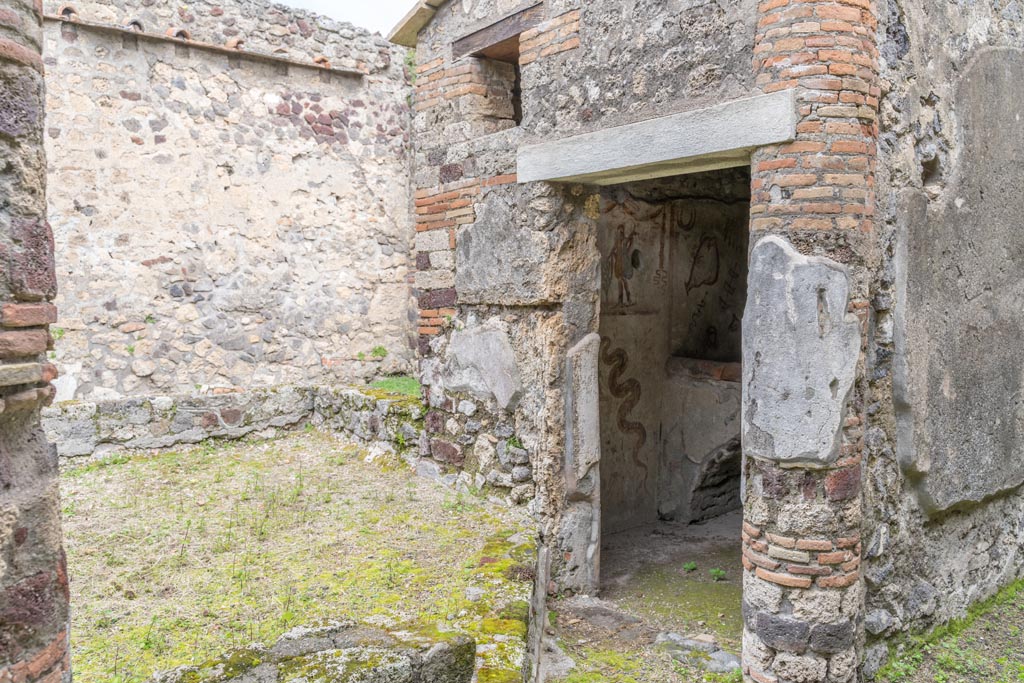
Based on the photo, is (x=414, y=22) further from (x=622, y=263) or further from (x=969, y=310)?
(x=969, y=310)

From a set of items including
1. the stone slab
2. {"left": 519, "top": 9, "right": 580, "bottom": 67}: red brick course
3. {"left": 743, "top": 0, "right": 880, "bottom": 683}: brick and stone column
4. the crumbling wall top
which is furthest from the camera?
the crumbling wall top

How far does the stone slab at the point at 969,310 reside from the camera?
3824 mm

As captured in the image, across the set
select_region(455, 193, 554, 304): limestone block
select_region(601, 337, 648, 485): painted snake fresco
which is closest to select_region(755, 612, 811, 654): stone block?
select_region(455, 193, 554, 304): limestone block

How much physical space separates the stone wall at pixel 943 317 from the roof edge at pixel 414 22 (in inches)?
110

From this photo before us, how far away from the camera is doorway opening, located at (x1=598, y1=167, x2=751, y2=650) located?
5902mm

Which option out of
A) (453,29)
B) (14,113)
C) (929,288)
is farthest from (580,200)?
(14,113)

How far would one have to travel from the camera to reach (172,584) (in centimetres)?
370

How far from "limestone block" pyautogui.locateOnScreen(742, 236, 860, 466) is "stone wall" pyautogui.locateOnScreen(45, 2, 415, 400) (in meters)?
6.20

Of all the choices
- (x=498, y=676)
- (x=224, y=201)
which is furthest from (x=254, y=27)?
(x=498, y=676)

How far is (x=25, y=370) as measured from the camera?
1.37 metres

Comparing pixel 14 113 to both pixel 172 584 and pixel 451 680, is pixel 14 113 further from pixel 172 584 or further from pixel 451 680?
pixel 172 584

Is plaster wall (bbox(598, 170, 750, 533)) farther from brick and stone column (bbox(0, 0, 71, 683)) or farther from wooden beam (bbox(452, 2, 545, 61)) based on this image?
brick and stone column (bbox(0, 0, 71, 683))

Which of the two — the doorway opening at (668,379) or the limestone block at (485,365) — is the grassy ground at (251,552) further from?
the doorway opening at (668,379)

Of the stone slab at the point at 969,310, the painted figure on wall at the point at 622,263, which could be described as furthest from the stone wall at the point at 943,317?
the painted figure on wall at the point at 622,263
